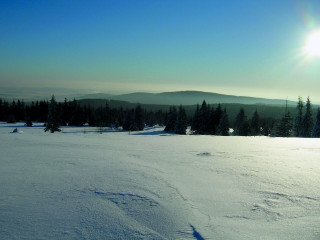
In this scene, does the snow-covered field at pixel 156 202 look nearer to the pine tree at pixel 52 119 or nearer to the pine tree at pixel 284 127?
the pine tree at pixel 284 127

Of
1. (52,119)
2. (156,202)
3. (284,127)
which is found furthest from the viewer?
(52,119)

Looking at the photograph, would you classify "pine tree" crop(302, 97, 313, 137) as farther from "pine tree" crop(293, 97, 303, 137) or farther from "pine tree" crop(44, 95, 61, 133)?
"pine tree" crop(44, 95, 61, 133)

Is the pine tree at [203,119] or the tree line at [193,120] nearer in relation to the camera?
the tree line at [193,120]

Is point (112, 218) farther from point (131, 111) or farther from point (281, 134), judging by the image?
Result: point (131, 111)

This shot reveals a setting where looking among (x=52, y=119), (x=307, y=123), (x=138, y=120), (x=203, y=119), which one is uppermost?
(x=307, y=123)

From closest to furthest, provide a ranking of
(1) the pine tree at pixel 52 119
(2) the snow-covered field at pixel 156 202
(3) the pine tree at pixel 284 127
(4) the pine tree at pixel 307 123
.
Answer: (2) the snow-covered field at pixel 156 202, (3) the pine tree at pixel 284 127, (1) the pine tree at pixel 52 119, (4) the pine tree at pixel 307 123

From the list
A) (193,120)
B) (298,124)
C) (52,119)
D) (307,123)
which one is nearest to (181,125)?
(193,120)

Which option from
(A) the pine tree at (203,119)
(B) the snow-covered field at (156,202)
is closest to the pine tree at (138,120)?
(A) the pine tree at (203,119)

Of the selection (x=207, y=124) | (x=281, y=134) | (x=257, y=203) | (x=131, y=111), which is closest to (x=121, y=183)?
(x=257, y=203)

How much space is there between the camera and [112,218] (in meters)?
2.75

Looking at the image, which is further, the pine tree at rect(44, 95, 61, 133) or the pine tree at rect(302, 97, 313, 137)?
the pine tree at rect(302, 97, 313, 137)

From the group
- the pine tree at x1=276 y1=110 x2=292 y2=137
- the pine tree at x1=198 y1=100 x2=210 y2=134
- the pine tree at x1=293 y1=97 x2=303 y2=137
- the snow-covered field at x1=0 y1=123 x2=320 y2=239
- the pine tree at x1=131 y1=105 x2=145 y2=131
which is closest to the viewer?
the snow-covered field at x1=0 y1=123 x2=320 y2=239

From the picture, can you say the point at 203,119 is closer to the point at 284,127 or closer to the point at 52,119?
the point at 284,127

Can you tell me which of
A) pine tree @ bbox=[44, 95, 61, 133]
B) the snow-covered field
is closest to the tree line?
pine tree @ bbox=[44, 95, 61, 133]
